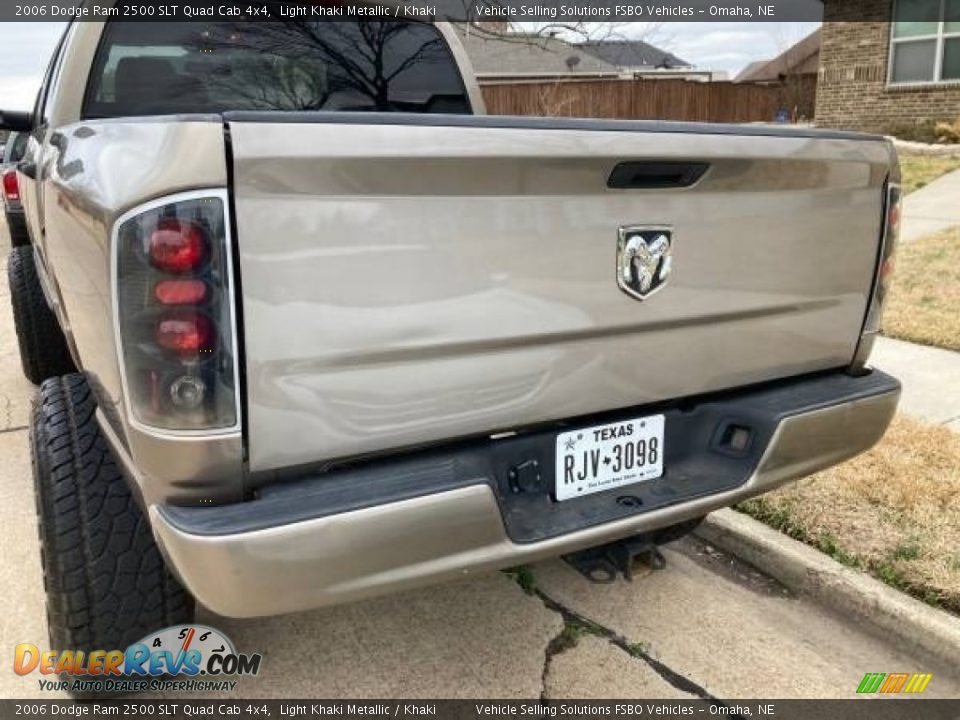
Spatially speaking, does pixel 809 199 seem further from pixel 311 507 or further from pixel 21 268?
pixel 21 268

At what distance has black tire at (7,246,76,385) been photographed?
4.52 metres

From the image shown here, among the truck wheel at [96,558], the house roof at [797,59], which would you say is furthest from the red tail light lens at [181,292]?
the house roof at [797,59]

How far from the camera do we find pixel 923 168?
11844mm

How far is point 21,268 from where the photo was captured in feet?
15.4

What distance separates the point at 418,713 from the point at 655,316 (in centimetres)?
126

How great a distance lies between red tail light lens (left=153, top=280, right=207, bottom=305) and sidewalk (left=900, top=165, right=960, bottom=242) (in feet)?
26.3

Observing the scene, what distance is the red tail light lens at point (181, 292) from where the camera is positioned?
1.62 meters

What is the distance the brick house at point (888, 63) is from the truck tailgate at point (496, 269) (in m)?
14.3

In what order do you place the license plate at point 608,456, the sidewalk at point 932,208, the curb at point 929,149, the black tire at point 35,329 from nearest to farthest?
the license plate at point 608,456 → the black tire at point 35,329 → the sidewalk at point 932,208 → the curb at point 929,149

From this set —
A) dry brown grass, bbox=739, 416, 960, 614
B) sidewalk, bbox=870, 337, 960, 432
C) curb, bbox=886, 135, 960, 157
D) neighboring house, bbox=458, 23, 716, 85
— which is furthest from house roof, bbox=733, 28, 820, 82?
dry brown grass, bbox=739, 416, 960, 614

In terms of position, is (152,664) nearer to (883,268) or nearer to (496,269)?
(496,269)

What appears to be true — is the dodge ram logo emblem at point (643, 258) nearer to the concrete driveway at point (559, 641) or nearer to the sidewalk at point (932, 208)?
the concrete driveway at point (559, 641)

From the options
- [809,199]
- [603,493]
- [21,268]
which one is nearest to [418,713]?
[603,493]

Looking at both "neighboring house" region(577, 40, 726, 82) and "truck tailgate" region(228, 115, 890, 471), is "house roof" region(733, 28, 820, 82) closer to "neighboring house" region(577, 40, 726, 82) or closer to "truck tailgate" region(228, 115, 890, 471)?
"neighboring house" region(577, 40, 726, 82)
